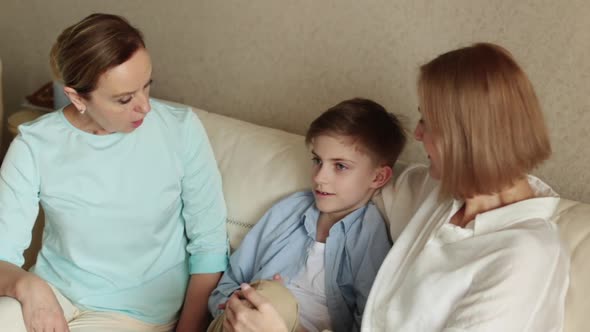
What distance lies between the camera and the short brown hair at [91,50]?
4.79 ft

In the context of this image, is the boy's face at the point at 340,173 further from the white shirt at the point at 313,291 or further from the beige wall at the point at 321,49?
the beige wall at the point at 321,49

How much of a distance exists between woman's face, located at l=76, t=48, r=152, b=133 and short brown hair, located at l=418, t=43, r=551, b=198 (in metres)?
0.70

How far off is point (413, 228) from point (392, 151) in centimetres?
27

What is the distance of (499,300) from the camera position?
3.83ft

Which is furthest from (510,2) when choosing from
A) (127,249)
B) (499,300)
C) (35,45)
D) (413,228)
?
(35,45)

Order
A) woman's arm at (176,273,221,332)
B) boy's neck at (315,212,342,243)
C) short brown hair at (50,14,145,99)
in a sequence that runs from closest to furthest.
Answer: short brown hair at (50,14,145,99) < boy's neck at (315,212,342,243) < woman's arm at (176,273,221,332)

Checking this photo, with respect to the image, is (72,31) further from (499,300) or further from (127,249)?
(499,300)

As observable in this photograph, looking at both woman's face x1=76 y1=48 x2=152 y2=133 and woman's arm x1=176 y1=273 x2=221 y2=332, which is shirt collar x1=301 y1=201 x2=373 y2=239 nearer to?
woman's arm x1=176 y1=273 x2=221 y2=332

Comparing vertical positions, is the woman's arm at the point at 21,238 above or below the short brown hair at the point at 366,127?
below

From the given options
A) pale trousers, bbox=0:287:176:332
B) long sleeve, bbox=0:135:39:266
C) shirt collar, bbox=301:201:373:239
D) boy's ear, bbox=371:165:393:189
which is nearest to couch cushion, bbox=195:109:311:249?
shirt collar, bbox=301:201:373:239

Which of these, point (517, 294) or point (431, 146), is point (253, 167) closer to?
point (431, 146)

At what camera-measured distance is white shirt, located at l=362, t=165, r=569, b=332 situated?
1172 millimetres

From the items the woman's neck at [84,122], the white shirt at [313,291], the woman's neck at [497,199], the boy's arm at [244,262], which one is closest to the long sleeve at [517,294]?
the woman's neck at [497,199]

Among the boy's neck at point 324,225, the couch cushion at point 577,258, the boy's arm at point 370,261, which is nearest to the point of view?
the couch cushion at point 577,258
